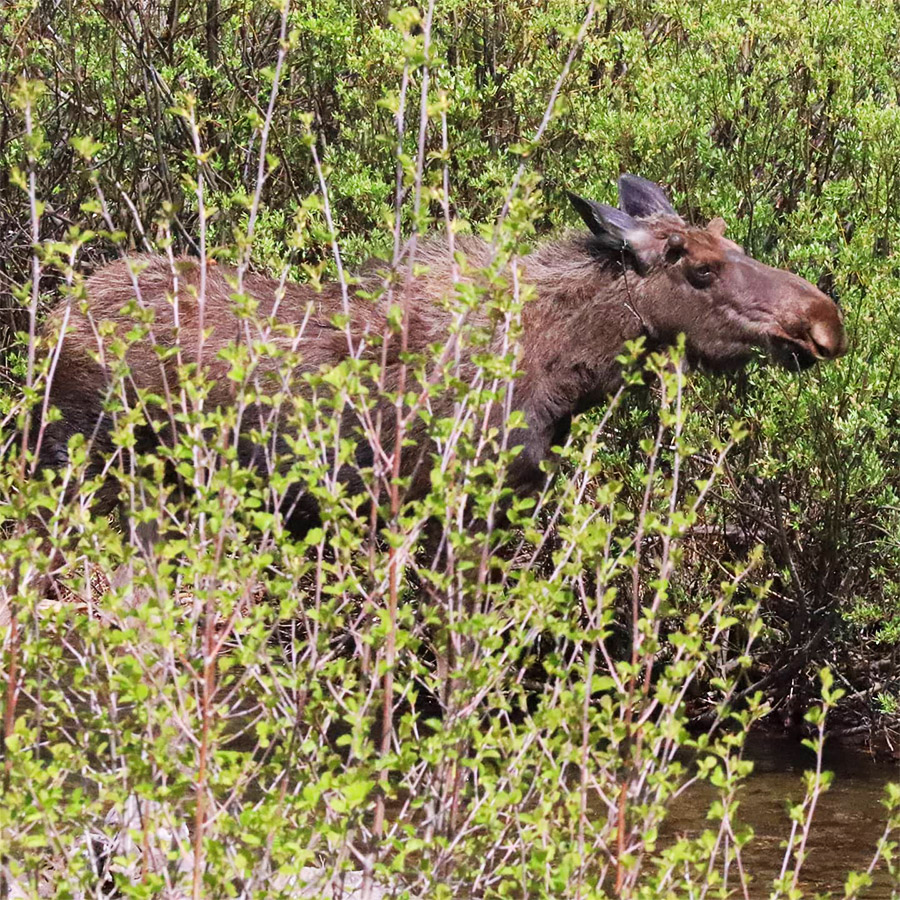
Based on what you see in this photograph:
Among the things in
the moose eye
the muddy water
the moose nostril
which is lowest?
the muddy water

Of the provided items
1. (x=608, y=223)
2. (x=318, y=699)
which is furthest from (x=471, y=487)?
(x=608, y=223)

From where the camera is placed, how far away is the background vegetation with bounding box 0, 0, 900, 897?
12.7ft

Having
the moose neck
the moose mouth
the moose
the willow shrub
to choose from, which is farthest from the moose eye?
the willow shrub

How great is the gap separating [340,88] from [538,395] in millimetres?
2756

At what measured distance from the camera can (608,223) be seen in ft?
26.2

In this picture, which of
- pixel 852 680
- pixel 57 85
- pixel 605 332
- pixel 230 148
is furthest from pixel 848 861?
pixel 57 85

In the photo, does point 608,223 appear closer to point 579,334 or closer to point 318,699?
point 579,334

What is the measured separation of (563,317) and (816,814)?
2.67 meters

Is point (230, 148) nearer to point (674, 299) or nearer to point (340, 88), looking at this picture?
point (340, 88)

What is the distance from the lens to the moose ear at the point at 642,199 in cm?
816

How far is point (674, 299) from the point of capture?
26.7 ft

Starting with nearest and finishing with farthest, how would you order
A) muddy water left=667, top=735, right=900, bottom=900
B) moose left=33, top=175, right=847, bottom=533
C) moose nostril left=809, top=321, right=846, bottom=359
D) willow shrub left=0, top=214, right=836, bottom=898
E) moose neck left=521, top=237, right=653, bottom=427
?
willow shrub left=0, top=214, right=836, bottom=898 < muddy water left=667, top=735, right=900, bottom=900 < moose nostril left=809, top=321, right=846, bottom=359 < moose left=33, top=175, right=847, bottom=533 < moose neck left=521, top=237, right=653, bottom=427

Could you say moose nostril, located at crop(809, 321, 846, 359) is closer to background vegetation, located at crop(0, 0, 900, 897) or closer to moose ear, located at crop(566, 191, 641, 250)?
background vegetation, located at crop(0, 0, 900, 897)

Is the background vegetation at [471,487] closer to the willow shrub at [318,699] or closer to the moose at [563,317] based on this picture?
the willow shrub at [318,699]
